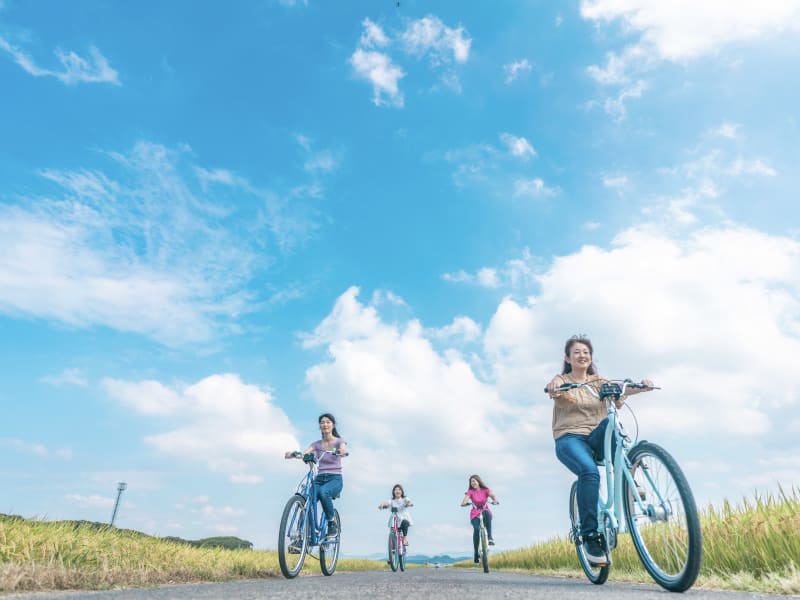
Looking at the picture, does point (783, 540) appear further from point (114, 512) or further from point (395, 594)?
point (114, 512)

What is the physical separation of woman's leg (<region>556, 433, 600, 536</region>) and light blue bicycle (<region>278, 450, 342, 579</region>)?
4.26 metres

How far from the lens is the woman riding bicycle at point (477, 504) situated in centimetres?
1258

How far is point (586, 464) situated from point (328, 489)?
16.8ft

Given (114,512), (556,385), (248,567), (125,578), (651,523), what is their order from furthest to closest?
1. (114,512)
2. (248,567)
3. (125,578)
4. (556,385)
5. (651,523)

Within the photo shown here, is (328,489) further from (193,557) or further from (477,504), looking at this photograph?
(477,504)

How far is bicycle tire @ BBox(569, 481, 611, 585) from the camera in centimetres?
586

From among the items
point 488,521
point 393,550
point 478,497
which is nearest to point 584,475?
point 488,521

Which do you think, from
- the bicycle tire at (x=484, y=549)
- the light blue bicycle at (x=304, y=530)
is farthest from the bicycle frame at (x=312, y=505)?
the bicycle tire at (x=484, y=549)

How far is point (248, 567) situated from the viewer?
29.0 feet

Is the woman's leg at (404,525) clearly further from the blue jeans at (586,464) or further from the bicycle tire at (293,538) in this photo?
the blue jeans at (586,464)

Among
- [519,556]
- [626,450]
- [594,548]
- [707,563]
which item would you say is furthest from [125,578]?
[519,556]

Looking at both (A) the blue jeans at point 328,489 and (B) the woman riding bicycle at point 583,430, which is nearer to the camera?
(B) the woman riding bicycle at point 583,430

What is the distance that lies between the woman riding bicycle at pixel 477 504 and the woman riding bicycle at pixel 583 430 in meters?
7.08

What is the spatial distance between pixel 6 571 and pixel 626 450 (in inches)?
208
